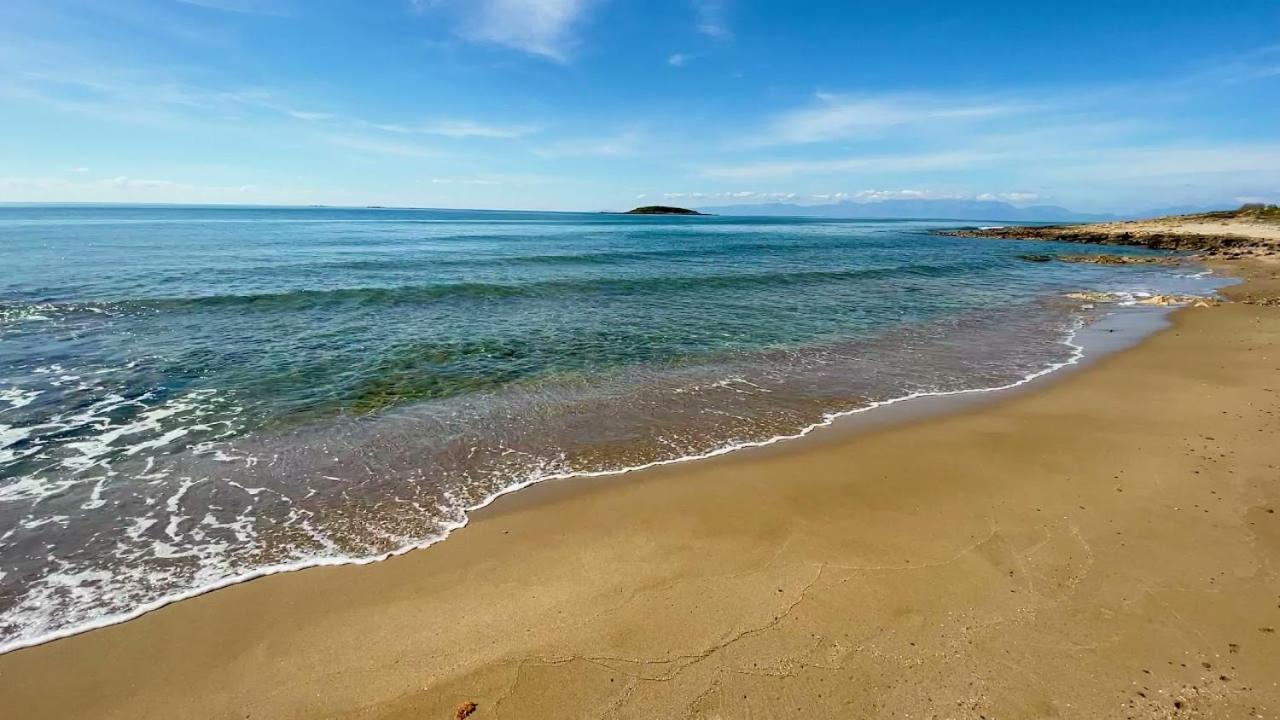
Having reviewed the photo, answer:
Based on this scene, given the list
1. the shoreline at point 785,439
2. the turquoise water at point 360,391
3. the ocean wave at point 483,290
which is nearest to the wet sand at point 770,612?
the shoreline at point 785,439

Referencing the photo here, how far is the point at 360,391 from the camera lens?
12.1m

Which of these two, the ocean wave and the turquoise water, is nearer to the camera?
the turquoise water

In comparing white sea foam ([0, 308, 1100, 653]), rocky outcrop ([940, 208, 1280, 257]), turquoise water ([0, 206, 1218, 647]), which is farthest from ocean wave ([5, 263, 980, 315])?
rocky outcrop ([940, 208, 1280, 257])

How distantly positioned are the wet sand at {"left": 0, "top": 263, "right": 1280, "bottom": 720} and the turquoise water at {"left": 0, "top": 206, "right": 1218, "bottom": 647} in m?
0.98

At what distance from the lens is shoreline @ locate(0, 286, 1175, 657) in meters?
5.61

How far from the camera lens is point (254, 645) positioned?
5145 mm

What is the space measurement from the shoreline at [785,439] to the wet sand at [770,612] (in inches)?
5.9

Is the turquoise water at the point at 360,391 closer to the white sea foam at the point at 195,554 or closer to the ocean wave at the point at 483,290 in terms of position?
the white sea foam at the point at 195,554

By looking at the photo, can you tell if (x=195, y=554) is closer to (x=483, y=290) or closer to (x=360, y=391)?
(x=360, y=391)

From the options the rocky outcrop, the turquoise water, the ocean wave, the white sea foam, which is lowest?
the white sea foam

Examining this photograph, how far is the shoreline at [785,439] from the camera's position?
5609 millimetres

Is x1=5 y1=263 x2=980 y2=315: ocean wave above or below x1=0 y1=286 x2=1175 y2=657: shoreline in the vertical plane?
above

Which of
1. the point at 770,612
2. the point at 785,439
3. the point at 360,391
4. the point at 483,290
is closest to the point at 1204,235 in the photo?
the point at 483,290

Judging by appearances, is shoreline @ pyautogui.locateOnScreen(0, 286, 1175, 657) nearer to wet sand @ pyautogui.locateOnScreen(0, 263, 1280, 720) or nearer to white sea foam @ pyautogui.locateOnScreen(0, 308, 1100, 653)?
white sea foam @ pyautogui.locateOnScreen(0, 308, 1100, 653)
